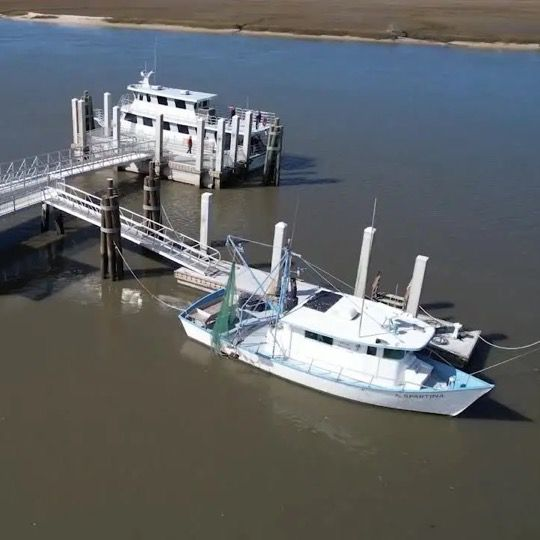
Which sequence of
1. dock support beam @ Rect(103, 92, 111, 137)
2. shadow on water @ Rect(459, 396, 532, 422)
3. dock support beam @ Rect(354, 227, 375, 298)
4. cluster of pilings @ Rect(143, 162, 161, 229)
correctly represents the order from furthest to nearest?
1. dock support beam @ Rect(103, 92, 111, 137)
2. cluster of pilings @ Rect(143, 162, 161, 229)
3. dock support beam @ Rect(354, 227, 375, 298)
4. shadow on water @ Rect(459, 396, 532, 422)

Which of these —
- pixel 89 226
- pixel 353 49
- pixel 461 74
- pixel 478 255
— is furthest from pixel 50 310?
pixel 353 49

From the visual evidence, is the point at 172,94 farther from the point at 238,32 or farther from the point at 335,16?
the point at 335,16

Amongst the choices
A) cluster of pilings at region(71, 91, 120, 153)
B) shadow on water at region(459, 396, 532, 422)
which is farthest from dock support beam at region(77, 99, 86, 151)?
shadow on water at region(459, 396, 532, 422)

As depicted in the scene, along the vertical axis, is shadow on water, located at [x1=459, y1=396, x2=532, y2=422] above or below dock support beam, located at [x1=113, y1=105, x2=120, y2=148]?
below

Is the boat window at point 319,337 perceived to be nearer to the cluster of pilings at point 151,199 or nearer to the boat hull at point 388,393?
the boat hull at point 388,393

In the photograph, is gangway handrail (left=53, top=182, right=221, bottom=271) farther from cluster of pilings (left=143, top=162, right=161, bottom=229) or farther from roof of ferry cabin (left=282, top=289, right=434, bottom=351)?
roof of ferry cabin (left=282, top=289, right=434, bottom=351)

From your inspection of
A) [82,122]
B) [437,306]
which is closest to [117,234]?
[437,306]

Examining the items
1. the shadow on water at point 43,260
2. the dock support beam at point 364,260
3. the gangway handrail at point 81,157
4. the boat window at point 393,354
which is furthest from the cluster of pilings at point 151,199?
the boat window at point 393,354

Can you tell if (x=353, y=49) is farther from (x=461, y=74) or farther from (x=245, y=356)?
(x=245, y=356)
